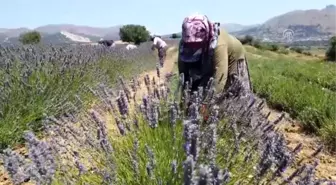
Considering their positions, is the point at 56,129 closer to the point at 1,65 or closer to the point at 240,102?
the point at 240,102

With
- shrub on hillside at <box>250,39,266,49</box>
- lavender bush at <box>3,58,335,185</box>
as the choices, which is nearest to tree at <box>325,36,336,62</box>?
shrub on hillside at <box>250,39,266,49</box>

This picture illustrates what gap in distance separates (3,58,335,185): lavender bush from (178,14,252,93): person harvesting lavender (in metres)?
0.28

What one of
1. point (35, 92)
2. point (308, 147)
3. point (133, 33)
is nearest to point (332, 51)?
point (133, 33)

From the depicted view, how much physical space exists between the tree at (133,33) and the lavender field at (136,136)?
148 feet

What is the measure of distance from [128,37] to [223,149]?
48265mm

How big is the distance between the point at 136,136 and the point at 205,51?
96 centimetres

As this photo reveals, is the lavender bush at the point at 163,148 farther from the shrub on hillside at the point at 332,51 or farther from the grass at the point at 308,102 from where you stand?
the shrub on hillside at the point at 332,51

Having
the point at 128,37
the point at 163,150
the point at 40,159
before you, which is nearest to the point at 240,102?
the point at 163,150

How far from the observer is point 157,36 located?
10875mm

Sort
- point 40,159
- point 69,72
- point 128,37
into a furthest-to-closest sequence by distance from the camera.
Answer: point 128,37 < point 69,72 < point 40,159

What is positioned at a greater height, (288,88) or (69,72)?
(69,72)

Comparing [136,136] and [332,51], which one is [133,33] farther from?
[136,136]

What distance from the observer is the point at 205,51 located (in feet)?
10.1

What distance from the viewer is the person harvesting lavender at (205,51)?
2920 mm
